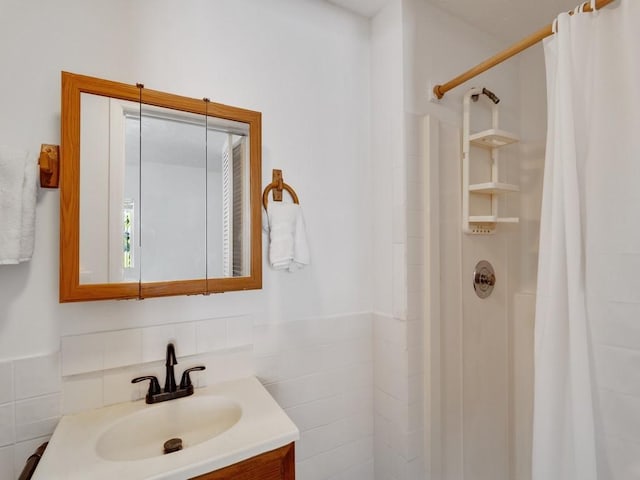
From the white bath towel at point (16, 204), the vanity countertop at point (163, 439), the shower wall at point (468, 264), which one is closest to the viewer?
the vanity countertop at point (163, 439)

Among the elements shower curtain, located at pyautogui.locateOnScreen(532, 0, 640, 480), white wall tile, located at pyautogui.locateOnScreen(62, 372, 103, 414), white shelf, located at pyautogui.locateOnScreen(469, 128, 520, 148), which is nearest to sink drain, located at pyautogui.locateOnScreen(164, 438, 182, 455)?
white wall tile, located at pyautogui.locateOnScreen(62, 372, 103, 414)

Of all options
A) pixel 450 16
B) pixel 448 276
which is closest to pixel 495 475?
pixel 448 276

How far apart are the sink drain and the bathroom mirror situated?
46 centimetres

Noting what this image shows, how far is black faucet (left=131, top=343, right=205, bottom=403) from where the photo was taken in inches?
39.2

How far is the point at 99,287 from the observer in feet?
2.94

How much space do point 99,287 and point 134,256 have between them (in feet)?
0.41

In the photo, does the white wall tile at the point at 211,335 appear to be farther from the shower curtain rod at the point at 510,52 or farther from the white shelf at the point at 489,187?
the shower curtain rod at the point at 510,52

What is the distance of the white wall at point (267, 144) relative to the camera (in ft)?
2.99

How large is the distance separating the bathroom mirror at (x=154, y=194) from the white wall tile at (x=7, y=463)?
46 centimetres

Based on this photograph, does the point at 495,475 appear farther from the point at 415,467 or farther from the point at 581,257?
the point at 581,257

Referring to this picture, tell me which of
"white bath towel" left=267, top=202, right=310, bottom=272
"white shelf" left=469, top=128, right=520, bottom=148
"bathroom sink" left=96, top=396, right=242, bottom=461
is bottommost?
"bathroom sink" left=96, top=396, right=242, bottom=461

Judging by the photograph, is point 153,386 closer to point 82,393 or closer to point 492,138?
point 82,393

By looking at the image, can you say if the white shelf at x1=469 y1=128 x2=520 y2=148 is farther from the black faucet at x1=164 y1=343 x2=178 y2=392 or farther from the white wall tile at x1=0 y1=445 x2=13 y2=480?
the white wall tile at x1=0 y1=445 x2=13 y2=480

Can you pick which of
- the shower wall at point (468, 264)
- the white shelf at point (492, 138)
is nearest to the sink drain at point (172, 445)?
the shower wall at point (468, 264)
